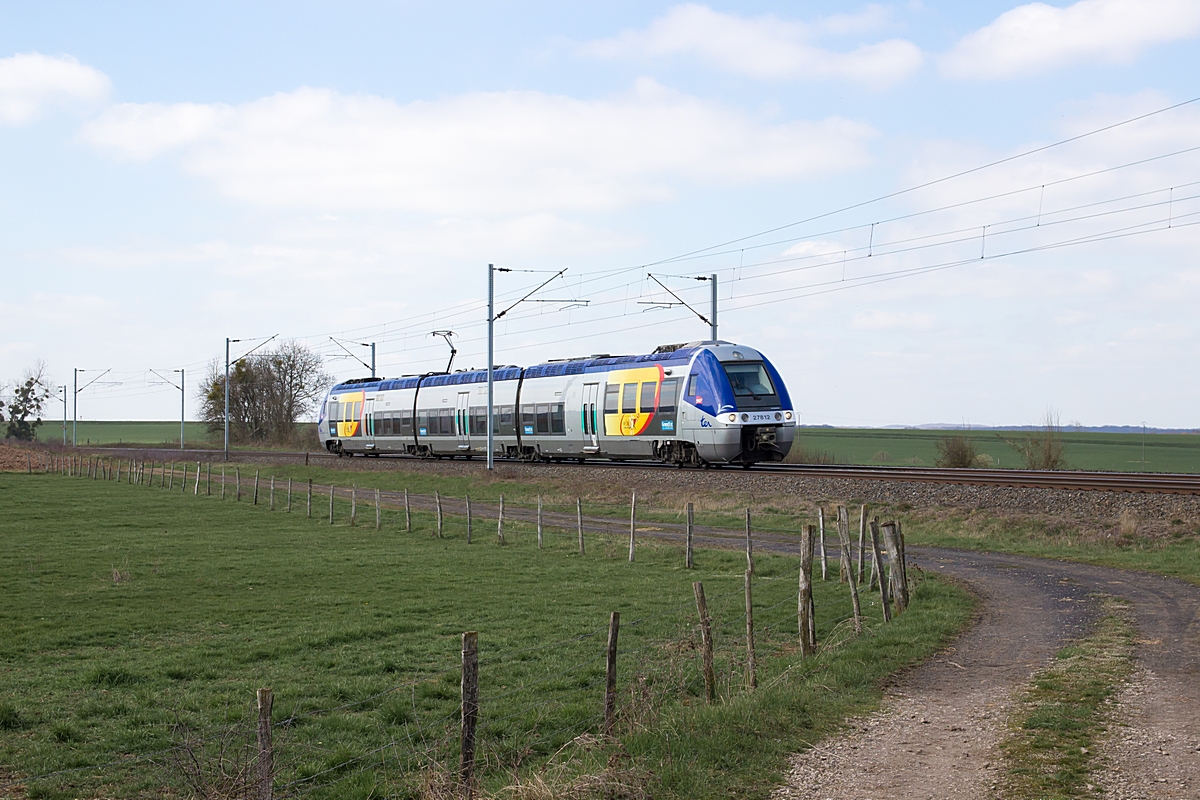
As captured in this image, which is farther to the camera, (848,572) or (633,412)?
(633,412)

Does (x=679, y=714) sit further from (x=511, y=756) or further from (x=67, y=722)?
(x=67, y=722)

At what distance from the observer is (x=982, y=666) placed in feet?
44.4

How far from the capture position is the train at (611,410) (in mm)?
37562

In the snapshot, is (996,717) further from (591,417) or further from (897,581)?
(591,417)

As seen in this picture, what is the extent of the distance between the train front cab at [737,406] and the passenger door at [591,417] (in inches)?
259

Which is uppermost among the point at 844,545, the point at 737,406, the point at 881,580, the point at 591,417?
the point at 737,406

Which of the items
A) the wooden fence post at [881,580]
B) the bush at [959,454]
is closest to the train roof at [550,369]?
the bush at [959,454]

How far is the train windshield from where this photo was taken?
37.3 meters

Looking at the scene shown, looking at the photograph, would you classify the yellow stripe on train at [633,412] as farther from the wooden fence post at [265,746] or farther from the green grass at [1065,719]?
the wooden fence post at [265,746]

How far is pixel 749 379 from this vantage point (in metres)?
37.7

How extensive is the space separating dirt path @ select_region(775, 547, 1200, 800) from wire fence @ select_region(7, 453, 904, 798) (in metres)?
1.76

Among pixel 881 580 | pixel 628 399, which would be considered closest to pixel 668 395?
pixel 628 399

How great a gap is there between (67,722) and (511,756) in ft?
16.2

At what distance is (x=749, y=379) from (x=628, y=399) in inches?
236
